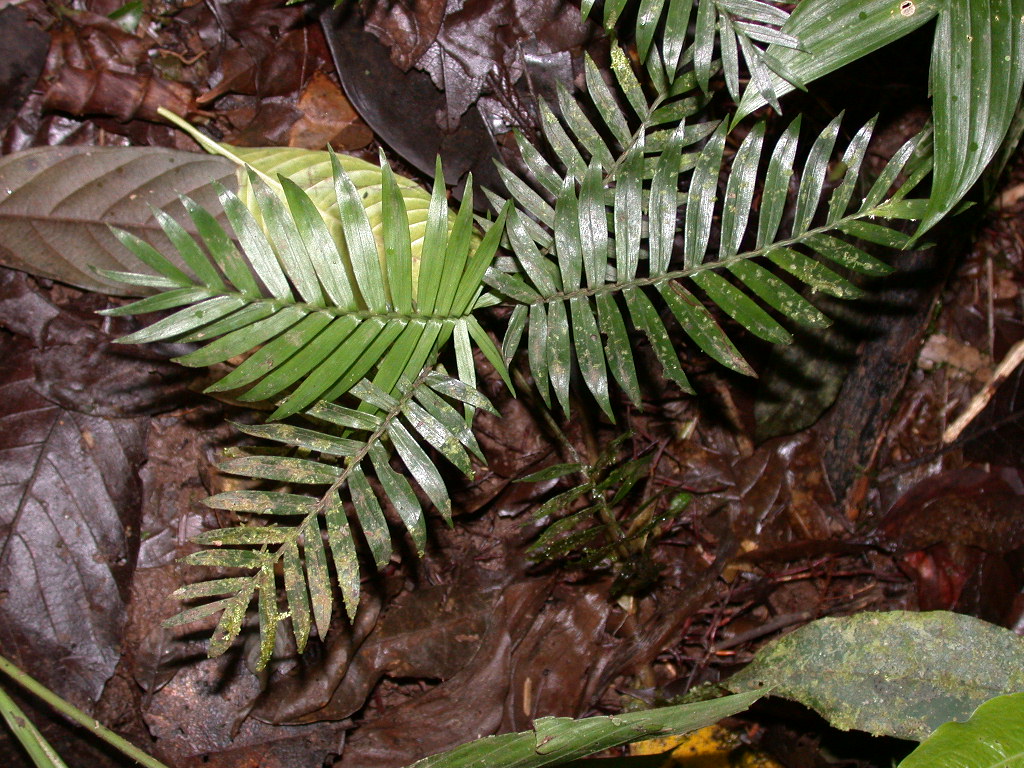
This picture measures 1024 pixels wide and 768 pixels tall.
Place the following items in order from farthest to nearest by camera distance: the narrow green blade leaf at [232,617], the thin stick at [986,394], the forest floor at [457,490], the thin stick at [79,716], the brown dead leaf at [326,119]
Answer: the thin stick at [986,394] < the brown dead leaf at [326,119] < the forest floor at [457,490] < the thin stick at [79,716] < the narrow green blade leaf at [232,617]

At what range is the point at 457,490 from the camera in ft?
6.77

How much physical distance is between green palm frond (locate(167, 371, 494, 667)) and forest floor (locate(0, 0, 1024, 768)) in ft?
1.94

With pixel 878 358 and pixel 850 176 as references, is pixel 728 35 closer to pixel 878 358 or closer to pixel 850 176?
pixel 850 176

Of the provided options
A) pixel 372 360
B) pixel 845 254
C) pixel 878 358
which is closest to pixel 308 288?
pixel 372 360

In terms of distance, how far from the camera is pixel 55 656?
1896mm

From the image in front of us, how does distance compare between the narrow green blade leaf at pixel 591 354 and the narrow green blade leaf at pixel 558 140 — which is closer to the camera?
the narrow green blade leaf at pixel 591 354

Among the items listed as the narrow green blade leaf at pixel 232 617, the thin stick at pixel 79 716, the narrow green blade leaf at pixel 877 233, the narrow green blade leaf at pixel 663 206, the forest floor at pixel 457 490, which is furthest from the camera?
the forest floor at pixel 457 490

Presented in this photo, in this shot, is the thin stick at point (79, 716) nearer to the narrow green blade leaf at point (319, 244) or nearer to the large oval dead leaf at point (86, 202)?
the large oval dead leaf at point (86, 202)

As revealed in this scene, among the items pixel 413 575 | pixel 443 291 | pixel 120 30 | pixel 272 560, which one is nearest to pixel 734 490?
pixel 413 575

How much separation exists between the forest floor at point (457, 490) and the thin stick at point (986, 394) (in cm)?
3

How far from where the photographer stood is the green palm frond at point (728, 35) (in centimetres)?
142

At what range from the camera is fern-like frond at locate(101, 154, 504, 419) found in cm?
139

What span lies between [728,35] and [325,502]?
1.23m

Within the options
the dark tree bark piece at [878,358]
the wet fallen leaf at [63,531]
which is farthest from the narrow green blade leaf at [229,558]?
the dark tree bark piece at [878,358]
